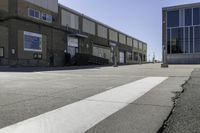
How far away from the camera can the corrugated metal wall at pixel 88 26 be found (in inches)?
2531

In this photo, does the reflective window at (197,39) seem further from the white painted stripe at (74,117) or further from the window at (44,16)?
the white painted stripe at (74,117)

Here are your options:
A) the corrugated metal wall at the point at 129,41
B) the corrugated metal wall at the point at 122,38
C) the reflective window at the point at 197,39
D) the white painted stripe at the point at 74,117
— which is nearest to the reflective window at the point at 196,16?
the reflective window at the point at 197,39

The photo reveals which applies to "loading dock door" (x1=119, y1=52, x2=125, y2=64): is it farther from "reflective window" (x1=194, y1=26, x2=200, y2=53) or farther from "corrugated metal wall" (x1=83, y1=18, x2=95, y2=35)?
"reflective window" (x1=194, y1=26, x2=200, y2=53)

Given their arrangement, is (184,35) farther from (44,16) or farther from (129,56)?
(129,56)

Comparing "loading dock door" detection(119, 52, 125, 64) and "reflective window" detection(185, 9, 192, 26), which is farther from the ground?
"reflective window" detection(185, 9, 192, 26)

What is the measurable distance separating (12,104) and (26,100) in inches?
29.3

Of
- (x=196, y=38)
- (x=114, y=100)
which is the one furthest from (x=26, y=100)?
(x=196, y=38)

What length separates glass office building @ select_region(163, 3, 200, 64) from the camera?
206 ft

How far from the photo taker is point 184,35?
6344 centimetres

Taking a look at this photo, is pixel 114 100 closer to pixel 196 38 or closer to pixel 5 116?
pixel 5 116

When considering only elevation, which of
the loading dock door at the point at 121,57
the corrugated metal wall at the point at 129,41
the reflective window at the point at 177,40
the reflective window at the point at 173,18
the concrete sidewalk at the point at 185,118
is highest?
the reflective window at the point at 173,18

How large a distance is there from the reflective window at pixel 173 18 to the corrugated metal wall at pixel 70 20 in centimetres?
2142

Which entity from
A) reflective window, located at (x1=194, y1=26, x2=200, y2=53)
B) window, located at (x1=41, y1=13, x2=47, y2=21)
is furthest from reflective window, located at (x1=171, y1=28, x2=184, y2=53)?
window, located at (x1=41, y1=13, x2=47, y2=21)

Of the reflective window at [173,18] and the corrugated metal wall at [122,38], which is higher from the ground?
the reflective window at [173,18]
